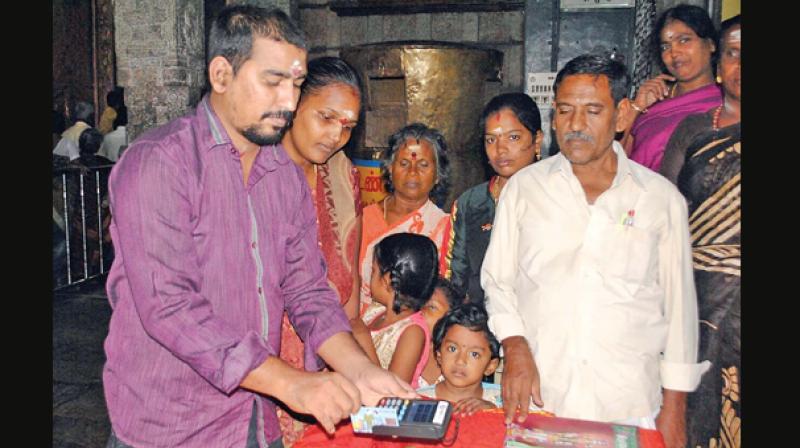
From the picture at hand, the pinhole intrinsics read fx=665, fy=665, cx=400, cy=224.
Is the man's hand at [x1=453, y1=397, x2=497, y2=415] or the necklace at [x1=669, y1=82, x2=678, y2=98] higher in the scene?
the necklace at [x1=669, y1=82, x2=678, y2=98]

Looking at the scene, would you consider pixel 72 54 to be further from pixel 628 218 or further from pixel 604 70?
pixel 628 218

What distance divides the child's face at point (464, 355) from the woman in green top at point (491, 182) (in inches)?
16.1

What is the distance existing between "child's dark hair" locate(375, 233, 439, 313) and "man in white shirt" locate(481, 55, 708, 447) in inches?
30.6

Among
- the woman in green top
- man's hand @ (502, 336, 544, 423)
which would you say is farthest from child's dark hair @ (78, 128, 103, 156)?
man's hand @ (502, 336, 544, 423)

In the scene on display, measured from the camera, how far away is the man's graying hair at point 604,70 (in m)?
2.31

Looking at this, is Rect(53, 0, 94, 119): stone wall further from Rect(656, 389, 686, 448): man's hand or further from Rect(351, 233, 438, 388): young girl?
Rect(656, 389, 686, 448): man's hand

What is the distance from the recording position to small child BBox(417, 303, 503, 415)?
2.63 m

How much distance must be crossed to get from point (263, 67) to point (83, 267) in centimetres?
585

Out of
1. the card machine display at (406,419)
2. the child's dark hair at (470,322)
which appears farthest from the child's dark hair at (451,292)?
the card machine display at (406,419)

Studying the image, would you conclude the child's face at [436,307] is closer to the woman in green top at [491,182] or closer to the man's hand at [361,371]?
the woman in green top at [491,182]

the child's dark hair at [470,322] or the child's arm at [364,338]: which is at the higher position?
the child's dark hair at [470,322]

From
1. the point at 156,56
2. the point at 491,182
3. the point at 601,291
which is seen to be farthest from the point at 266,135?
the point at 156,56

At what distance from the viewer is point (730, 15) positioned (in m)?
2.40

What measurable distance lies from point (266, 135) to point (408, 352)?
138 cm
